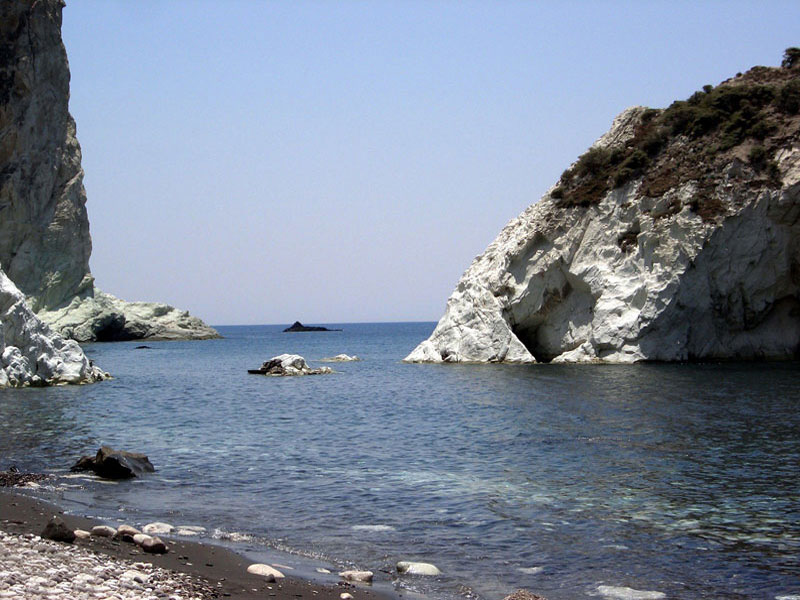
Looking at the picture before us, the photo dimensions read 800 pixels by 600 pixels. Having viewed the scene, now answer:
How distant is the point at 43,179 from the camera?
94000mm

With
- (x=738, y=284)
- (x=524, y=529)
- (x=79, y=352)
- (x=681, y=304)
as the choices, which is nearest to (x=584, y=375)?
(x=681, y=304)

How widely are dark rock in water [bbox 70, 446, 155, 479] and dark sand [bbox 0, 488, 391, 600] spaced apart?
4645 mm

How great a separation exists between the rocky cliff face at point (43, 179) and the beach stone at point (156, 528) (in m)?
82.9

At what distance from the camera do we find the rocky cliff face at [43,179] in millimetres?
85375

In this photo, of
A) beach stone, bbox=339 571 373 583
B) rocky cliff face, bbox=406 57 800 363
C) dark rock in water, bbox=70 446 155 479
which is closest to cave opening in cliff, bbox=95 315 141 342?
rocky cliff face, bbox=406 57 800 363

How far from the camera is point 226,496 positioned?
17016 mm

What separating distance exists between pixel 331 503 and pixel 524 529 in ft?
13.6

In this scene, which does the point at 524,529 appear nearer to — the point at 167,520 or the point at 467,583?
the point at 467,583

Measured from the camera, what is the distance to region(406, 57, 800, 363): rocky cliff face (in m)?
48.6

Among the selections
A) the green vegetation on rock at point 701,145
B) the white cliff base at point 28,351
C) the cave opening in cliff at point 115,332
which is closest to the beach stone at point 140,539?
the white cliff base at point 28,351

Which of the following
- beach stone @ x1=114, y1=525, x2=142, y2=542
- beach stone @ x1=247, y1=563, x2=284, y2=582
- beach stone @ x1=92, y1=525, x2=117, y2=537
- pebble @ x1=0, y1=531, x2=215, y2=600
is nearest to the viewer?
pebble @ x1=0, y1=531, x2=215, y2=600

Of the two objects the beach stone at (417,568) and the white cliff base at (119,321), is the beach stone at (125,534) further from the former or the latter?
the white cliff base at (119,321)

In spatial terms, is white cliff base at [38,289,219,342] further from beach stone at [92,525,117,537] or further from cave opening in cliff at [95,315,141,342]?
beach stone at [92,525,117,537]

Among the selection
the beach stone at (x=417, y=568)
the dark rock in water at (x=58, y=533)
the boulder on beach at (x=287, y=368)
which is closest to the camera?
the dark rock in water at (x=58, y=533)
